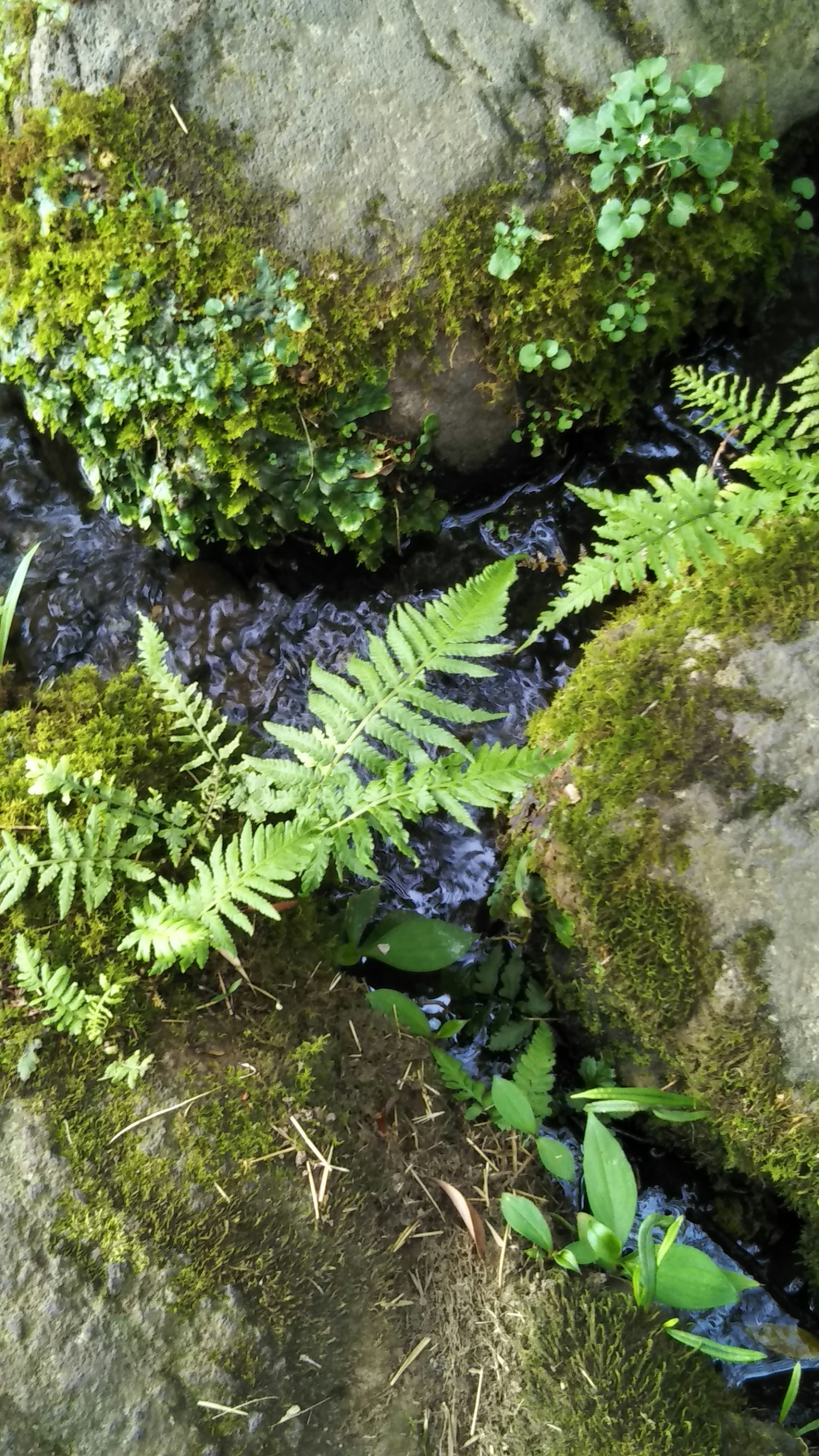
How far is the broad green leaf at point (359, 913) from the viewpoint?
3.31 metres

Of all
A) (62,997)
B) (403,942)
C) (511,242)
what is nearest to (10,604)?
(62,997)

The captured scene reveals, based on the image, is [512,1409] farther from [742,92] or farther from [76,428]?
[742,92]

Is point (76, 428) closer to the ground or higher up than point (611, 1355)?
higher up

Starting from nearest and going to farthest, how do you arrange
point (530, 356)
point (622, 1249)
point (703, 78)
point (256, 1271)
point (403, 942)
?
1. point (256, 1271)
2. point (622, 1249)
3. point (403, 942)
4. point (703, 78)
5. point (530, 356)

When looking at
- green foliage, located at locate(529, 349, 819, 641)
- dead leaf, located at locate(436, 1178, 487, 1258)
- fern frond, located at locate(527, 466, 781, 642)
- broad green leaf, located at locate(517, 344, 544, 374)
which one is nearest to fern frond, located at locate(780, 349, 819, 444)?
green foliage, located at locate(529, 349, 819, 641)

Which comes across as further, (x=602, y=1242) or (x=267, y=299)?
(x=267, y=299)

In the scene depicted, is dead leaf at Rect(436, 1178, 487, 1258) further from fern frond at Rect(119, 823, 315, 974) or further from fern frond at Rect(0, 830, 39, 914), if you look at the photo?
fern frond at Rect(0, 830, 39, 914)

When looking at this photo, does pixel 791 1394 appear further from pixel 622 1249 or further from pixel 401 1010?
pixel 401 1010

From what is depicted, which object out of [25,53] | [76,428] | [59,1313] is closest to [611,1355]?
[59,1313]

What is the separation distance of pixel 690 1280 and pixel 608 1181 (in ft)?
1.09

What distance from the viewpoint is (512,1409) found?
2434 mm

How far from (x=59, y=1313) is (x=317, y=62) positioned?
4.27 metres

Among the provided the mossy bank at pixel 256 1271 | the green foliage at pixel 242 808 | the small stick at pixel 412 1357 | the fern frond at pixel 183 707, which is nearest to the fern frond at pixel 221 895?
the green foliage at pixel 242 808

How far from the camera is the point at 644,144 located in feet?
11.1
